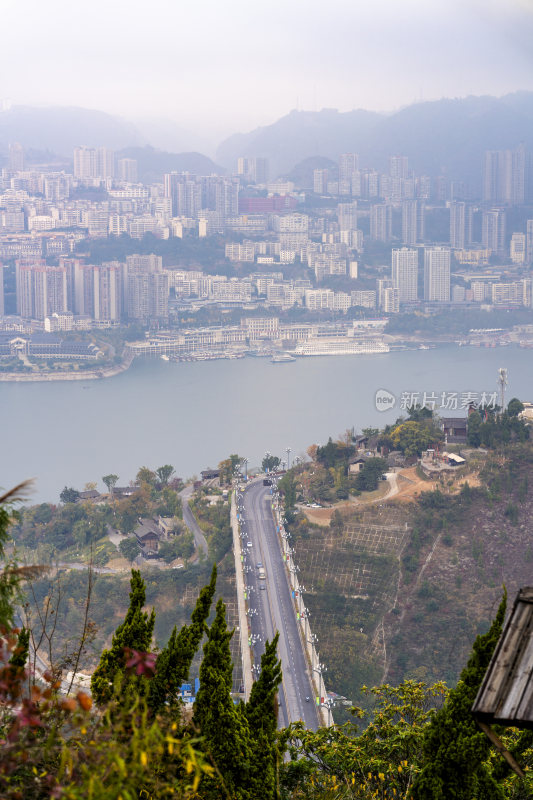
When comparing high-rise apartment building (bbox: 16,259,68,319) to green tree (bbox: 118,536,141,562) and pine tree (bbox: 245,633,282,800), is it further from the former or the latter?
pine tree (bbox: 245,633,282,800)

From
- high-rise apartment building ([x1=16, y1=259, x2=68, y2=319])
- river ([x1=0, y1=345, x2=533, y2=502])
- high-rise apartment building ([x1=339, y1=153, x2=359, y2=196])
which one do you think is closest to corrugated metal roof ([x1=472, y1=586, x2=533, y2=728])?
river ([x1=0, y1=345, x2=533, y2=502])

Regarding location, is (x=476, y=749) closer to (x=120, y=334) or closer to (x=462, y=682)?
(x=462, y=682)

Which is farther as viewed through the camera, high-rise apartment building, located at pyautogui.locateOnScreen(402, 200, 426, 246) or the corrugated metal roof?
high-rise apartment building, located at pyautogui.locateOnScreen(402, 200, 426, 246)

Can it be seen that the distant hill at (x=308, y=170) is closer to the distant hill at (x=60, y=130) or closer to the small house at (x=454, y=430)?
the distant hill at (x=60, y=130)

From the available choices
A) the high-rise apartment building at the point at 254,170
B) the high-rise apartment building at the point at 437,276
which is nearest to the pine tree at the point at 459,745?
the high-rise apartment building at the point at 437,276

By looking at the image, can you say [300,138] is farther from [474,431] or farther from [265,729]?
[265,729]

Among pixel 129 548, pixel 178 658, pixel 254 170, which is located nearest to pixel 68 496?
pixel 129 548
